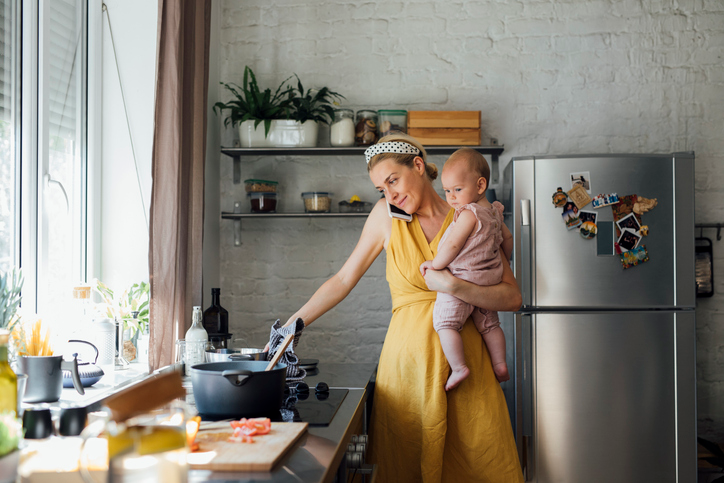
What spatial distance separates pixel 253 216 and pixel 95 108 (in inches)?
32.3

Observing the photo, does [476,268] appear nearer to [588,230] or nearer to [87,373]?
[588,230]

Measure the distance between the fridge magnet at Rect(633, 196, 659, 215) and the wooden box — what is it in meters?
0.73

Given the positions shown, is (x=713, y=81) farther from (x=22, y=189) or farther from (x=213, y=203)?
(x=22, y=189)

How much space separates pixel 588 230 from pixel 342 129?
45.6 inches

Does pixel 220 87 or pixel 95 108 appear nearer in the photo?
pixel 95 108

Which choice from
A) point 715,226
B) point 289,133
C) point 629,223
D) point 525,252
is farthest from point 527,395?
point 289,133

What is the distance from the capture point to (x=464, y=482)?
171 centimetres

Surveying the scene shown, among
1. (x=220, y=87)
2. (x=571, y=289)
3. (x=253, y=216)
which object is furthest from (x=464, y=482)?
(x=220, y=87)

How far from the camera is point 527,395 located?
7.55 ft

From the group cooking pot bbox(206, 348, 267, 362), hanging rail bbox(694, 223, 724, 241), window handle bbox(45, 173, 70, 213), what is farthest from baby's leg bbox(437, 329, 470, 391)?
hanging rail bbox(694, 223, 724, 241)

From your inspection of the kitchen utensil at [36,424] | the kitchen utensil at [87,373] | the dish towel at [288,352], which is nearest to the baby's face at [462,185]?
the dish towel at [288,352]

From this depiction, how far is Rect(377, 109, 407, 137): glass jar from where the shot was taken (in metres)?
2.65

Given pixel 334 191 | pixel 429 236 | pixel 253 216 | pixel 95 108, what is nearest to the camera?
pixel 429 236

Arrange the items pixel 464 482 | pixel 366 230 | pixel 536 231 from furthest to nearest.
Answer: pixel 536 231
pixel 366 230
pixel 464 482
